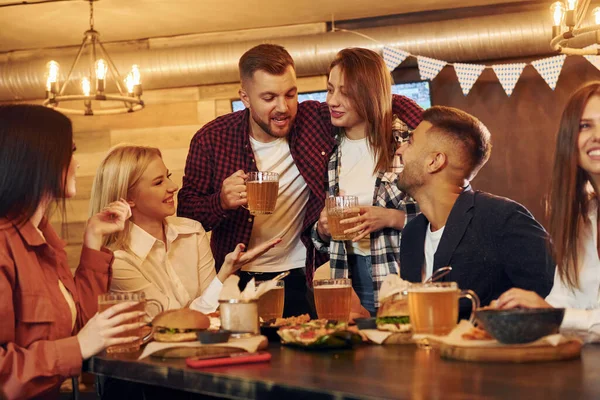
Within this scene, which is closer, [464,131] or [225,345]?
[225,345]

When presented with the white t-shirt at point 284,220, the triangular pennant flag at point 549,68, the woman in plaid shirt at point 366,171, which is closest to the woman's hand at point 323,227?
the woman in plaid shirt at point 366,171

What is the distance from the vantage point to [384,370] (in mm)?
1578

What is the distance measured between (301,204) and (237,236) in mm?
311

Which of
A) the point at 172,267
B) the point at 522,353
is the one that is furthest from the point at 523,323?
the point at 172,267

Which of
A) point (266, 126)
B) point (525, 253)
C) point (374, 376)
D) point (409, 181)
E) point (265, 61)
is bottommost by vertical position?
point (374, 376)

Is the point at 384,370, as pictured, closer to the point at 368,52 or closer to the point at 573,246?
the point at 573,246

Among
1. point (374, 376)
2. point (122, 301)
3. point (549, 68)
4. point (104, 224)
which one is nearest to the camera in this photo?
point (374, 376)

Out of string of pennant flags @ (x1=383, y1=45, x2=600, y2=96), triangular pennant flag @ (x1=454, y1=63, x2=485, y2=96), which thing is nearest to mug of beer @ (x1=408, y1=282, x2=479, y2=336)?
string of pennant flags @ (x1=383, y1=45, x2=600, y2=96)

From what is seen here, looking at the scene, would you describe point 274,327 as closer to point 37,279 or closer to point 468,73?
point 37,279

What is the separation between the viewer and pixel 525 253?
95.3 inches

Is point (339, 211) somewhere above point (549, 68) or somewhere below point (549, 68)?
below

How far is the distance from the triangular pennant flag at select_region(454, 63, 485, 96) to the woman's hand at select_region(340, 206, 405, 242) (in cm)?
325

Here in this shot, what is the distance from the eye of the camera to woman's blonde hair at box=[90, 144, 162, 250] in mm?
3150

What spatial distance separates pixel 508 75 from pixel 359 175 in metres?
3.28
